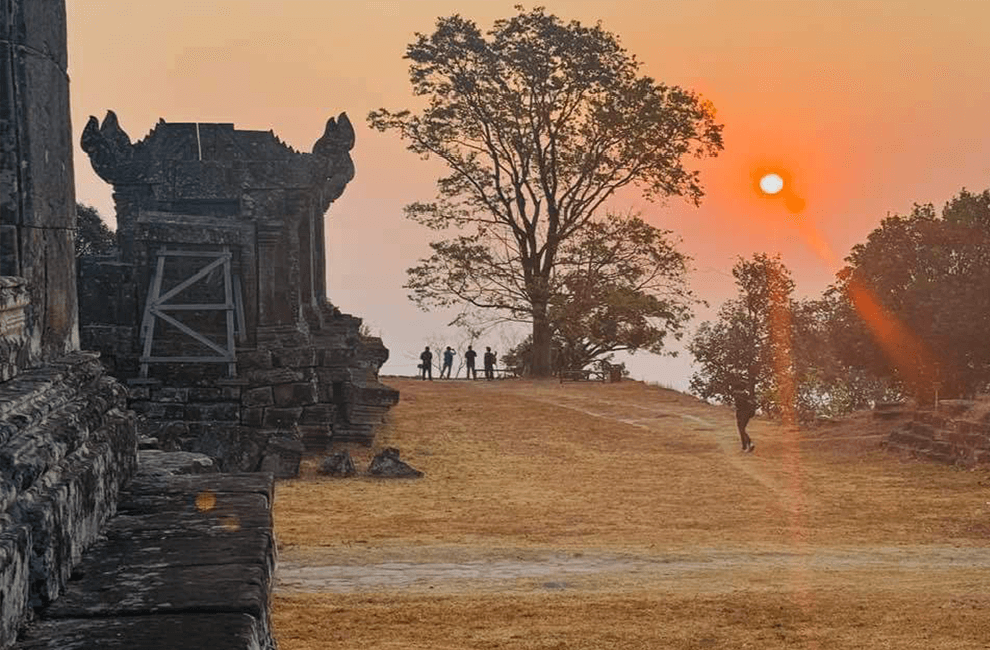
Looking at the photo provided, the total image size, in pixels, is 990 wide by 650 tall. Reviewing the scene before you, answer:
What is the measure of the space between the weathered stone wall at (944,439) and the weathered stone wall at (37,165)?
1800cm

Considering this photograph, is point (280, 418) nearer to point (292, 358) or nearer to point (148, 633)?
point (292, 358)

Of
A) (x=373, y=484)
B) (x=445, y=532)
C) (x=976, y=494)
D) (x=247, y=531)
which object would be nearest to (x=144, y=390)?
(x=373, y=484)

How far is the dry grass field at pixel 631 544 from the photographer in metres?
9.62

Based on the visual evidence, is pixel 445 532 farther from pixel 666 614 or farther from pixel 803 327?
pixel 803 327

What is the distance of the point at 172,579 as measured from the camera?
4.03m

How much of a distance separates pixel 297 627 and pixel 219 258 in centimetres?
1267

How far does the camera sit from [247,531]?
4.77 metres

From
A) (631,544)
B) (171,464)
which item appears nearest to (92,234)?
(631,544)

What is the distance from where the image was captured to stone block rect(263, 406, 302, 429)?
20.5 m

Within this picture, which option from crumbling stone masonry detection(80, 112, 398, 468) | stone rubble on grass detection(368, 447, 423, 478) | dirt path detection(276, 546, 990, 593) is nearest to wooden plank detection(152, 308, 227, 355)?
crumbling stone masonry detection(80, 112, 398, 468)

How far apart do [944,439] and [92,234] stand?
81.0ft

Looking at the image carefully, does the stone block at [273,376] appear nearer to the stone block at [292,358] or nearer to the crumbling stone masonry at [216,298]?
the crumbling stone masonry at [216,298]

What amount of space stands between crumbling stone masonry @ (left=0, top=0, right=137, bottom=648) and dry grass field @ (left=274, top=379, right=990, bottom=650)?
3948 millimetres

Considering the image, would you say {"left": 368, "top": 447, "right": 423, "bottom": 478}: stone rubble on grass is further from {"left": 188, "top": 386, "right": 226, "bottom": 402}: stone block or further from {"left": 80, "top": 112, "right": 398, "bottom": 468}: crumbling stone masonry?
{"left": 188, "top": 386, "right": 226, "bottom": 402}: stone block
